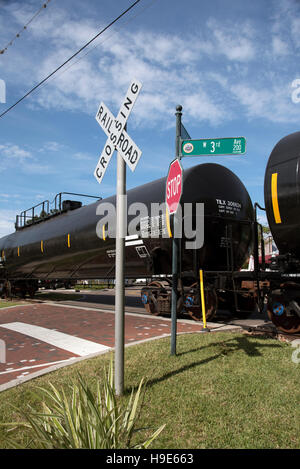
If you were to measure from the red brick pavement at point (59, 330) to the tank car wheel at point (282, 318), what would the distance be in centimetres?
192

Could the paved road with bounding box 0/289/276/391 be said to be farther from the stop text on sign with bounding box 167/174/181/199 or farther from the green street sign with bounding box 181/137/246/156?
the green street sign with bounding box 181/137/246/156

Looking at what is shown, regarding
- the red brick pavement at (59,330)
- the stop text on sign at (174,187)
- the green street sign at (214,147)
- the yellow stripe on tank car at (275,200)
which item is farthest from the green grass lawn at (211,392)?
the green street sign at (214,147)

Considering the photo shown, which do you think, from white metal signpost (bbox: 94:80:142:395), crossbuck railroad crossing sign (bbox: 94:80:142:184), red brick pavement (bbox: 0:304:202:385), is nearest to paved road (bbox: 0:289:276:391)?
red brick pavement (bbox: 0:304:202:385)

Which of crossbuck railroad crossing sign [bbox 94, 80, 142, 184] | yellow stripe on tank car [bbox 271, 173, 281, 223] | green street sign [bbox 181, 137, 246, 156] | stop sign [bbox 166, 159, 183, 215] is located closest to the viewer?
crossbuck railroad crossing sign [bbox 94, 80, 142, 184]

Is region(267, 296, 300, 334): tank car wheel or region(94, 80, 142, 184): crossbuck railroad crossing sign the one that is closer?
region(94, 80, 142, 184): crossbuck railroad crossing sign

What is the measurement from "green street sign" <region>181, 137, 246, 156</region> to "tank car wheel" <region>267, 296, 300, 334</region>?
3041 mm

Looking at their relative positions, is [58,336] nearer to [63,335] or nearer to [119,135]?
[63,335]

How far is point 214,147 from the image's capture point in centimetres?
539

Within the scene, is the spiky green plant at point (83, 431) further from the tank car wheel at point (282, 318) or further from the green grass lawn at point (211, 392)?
the tank car wheel at point (282, 318)

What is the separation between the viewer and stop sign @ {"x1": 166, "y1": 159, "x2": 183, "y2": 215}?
497cm

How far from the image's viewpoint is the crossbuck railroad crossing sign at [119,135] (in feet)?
12.7

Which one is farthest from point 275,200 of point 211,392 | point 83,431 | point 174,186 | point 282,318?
point 83,431
